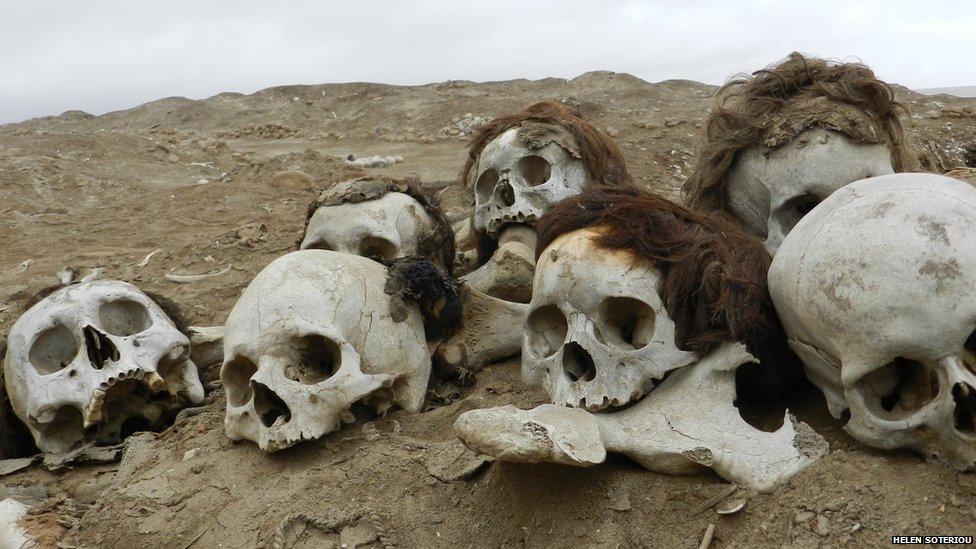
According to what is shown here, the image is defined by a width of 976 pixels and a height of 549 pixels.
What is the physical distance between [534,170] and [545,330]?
1.66 meters

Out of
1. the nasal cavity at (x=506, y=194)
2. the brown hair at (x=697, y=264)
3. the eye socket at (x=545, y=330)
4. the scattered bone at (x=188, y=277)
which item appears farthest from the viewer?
the scattered bone at (x=188, y=277)

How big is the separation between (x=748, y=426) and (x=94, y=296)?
10.9 ft

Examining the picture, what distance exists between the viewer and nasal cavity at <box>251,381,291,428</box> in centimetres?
373

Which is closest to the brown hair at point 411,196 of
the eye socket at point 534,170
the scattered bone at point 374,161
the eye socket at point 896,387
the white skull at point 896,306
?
the eye socket at point 534,170

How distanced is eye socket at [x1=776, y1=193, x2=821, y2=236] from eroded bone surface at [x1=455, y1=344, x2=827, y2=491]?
46.2 inches

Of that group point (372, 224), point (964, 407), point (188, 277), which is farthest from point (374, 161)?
point (964, 407)

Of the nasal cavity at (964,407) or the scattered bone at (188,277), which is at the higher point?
the nasal cavity at (964,407)

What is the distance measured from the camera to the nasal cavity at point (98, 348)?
430cm

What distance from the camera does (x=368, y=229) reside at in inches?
191

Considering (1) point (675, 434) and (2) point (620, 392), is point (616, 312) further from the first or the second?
(1) point (675, 434)

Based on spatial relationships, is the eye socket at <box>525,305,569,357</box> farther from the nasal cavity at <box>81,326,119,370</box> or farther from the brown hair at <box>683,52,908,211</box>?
the nasal cavity at <box>81,326,119,370</box>

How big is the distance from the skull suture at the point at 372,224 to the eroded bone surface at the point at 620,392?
1348mm

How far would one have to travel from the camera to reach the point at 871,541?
257cm

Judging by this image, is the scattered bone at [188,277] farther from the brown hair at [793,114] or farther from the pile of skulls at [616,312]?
the brown hair at [793,114]
